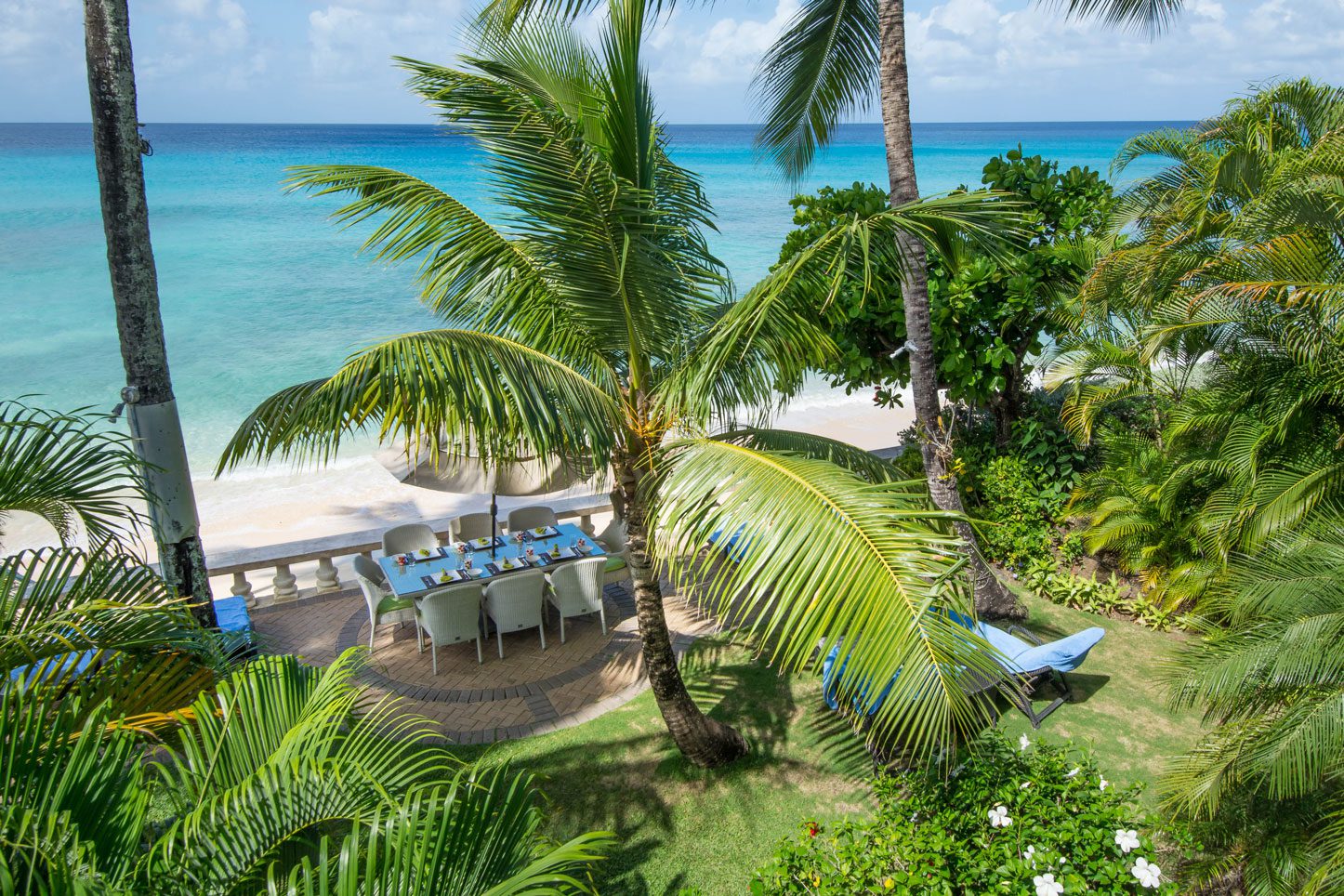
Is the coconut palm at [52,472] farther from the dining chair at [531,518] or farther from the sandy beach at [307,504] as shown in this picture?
the sandy beach at [307,504]

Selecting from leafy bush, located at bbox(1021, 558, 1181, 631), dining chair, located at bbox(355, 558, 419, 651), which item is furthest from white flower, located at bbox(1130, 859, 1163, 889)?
dining chair, located at bbox(355, 558, 419, 651)

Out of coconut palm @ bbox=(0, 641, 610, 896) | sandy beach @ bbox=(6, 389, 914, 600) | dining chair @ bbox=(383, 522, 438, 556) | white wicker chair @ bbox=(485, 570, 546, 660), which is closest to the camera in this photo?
coconut palm @ bbox=(0, 641, 610, 896)

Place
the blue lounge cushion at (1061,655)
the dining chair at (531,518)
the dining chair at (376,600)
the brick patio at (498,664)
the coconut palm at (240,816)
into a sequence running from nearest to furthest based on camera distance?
the coconut palm at (240,816)
the blue lounge cushion at (1061,655)
the brick patio at (498,664)
the dining chair at (376,600)
the dining chair at (531,518)

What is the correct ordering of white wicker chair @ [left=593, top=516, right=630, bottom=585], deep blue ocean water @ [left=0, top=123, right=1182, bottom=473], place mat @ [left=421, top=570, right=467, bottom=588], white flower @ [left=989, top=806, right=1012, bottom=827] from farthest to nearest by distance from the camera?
deep blue ocean water @ [left=0, top=123, right=1182, bottom=473] → white wicker chair @ [left=593, top=516, right=630, bottom=585] → place mat @ [left=421, top=570, right=467, bottom=588] → white flower @ [left=989, top=806, right=1012, bottom=827]

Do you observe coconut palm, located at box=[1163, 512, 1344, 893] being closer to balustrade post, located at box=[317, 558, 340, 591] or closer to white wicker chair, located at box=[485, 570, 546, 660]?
white wicker chair, located at box=[485, 570, 546, 660]

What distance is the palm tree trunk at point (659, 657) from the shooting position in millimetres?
5742

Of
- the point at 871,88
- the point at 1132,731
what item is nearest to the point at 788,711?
the point at 1132,731

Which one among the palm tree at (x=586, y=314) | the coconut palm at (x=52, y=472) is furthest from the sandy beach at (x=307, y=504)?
the coconut palm at (x=52, y=472)

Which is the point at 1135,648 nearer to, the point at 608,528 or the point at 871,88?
the point at 608,528

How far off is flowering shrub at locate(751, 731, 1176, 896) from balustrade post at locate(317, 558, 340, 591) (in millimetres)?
7070

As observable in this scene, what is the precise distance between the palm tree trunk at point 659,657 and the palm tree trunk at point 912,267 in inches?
A: 100

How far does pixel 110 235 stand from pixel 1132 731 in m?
8.26

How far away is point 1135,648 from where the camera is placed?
26.8ft

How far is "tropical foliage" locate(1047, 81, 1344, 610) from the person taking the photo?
636 centimetres
